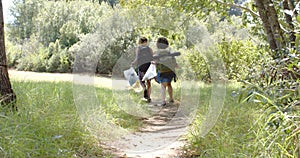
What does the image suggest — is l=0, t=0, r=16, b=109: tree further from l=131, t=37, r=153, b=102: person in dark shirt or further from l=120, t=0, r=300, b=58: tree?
l=120, t=0, r=300, b=58: tree

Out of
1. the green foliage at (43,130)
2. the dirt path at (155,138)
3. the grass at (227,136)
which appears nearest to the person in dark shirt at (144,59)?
the dirt path at (155,138)

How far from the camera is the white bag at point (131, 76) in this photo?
605 cm

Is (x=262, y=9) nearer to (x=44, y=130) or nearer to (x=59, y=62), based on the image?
(x=44, y=130)

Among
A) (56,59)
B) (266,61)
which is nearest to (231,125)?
(266,61)

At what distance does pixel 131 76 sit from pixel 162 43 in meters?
0.86

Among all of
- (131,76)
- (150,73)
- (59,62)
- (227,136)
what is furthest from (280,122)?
(59,62)

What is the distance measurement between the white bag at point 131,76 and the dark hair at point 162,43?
71 cm

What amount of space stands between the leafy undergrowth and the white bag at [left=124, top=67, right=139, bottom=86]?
168cm

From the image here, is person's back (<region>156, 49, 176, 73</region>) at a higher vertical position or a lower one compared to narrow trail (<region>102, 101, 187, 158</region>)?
higher

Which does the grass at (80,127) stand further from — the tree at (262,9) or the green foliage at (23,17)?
the green foliage at (23,17)

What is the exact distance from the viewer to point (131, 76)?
244 inches

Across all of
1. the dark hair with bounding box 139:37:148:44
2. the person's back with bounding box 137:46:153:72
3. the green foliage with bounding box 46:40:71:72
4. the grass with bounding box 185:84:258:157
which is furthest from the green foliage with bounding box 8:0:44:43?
the grass with bounding box 185:84:258:157

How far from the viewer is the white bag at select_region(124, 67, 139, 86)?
19.8ft

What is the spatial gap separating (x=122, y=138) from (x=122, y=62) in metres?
2.20
